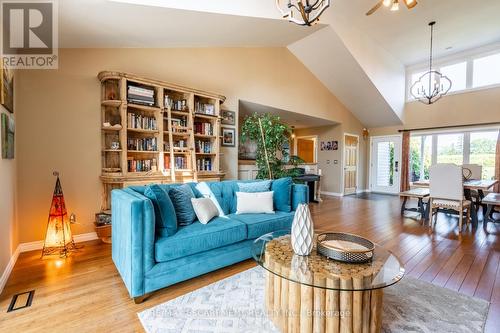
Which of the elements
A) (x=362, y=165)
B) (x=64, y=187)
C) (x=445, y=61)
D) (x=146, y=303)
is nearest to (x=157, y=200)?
(x=146, y=303)

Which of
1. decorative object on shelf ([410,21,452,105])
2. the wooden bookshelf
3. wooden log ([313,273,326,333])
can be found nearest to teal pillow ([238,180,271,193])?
the wooden bookshelf

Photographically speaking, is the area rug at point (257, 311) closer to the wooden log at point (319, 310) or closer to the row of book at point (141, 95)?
the wooden log at point (319, 310)

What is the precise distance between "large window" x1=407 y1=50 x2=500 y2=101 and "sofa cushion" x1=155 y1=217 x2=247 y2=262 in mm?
7501

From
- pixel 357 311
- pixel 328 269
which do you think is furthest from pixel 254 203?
pixel 357 311

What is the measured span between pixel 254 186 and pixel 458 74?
23.2 feet

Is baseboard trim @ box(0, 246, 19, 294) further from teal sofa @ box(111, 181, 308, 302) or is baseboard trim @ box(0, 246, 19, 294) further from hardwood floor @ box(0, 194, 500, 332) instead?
teal sofa @ box(111, 181, 308, 302)

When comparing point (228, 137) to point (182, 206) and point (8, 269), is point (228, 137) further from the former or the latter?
point (8, 269)

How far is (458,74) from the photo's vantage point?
20.5ft

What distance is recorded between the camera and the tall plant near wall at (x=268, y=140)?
4.09 meters

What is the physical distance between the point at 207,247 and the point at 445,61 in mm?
8104

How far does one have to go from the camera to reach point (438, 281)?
212 centimetres

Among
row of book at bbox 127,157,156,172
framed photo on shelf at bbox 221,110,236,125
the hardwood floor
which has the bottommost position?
the hardwood floor

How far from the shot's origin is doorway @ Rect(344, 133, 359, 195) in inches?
289

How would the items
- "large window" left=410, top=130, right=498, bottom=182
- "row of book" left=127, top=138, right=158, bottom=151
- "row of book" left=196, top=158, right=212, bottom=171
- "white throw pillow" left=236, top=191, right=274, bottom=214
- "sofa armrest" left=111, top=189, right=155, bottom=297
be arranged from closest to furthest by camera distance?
"sofa armrest" left=111, top=189, right=155, bottom=297, "white throw pillow" left=236, top=191, right=274, bottom=214, "row of book" left=127, top=138, right=158, bottom=151, "row of book" left=196, top=158, right=212, bottom=171, "large window" left=410, top=130, right=498, bottom=182
